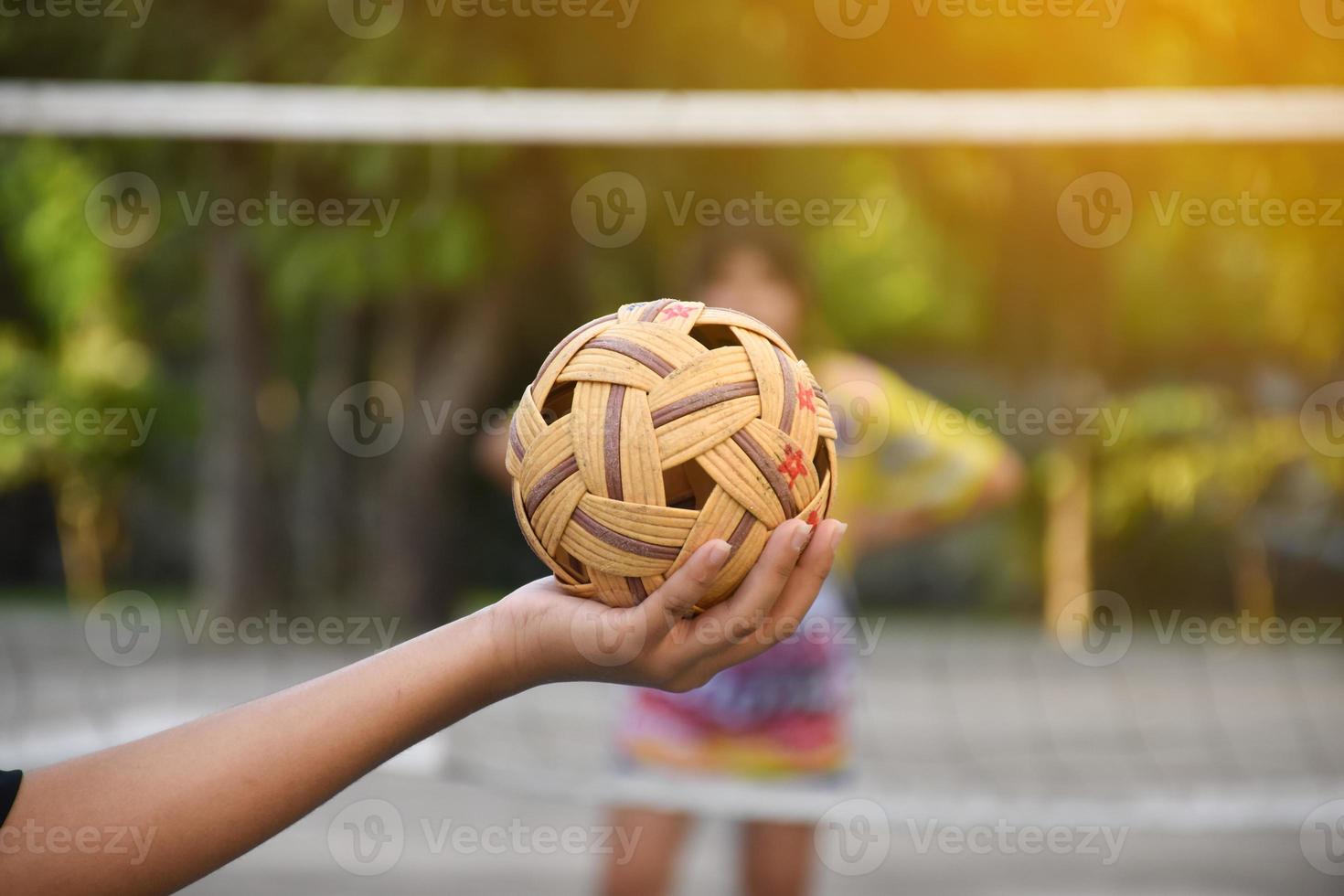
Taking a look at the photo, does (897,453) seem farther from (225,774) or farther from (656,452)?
(225,774)

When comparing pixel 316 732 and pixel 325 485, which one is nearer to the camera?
pixel 316 732

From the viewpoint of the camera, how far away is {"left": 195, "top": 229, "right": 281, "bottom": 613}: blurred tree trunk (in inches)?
454

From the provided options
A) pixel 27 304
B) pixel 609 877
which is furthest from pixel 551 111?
pixel 27 304

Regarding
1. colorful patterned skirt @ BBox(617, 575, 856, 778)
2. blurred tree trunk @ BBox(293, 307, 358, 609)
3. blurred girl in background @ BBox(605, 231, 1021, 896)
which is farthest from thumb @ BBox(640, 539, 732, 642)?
blurred tree trunk @ BBox(293, 307, 358, 609)

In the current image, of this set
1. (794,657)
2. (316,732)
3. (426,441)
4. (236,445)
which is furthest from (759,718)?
(236,445)

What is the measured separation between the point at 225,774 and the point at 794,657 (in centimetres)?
236

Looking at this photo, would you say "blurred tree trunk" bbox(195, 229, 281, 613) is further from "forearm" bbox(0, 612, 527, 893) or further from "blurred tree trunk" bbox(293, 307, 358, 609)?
→ "forearm" bbox(0, 612, 527, 893)

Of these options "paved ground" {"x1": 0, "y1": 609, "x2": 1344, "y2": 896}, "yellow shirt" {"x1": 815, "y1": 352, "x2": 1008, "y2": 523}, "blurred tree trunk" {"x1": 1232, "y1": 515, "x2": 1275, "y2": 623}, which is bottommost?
"paved ground" {"x1": 0, "y1": 609, "x2": 1344, "y2": 896}

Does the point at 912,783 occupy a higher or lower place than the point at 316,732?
lower

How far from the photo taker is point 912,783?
711cm

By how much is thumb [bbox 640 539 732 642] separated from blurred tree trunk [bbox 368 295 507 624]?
9.83 metres

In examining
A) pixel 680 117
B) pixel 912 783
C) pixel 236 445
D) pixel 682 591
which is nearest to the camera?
pixel 682 591

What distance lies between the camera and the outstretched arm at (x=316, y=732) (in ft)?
4.10

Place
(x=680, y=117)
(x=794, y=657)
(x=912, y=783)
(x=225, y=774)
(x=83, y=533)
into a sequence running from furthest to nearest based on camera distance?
(x=83, y=533) < (x=912, y=783) < (x=680, y=117) < (x=794, y=657) < (x=225, y=774)
